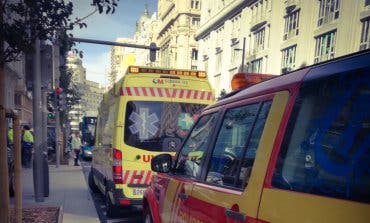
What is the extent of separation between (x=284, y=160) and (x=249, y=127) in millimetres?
490

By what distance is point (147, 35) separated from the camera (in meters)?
118

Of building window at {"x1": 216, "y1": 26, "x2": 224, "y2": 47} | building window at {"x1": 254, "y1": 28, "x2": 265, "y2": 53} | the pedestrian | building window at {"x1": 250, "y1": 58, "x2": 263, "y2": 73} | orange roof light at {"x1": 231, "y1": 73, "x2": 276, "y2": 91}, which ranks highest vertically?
building window at {"x1": 216, "y1": 26, "x2": 224, "y2": 47}

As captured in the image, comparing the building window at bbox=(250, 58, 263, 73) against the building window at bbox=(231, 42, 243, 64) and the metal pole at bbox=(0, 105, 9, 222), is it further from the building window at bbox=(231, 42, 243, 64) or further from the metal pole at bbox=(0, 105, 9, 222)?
the metal pole at bbox=(0, 105, 9, 222)

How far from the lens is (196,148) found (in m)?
3.41

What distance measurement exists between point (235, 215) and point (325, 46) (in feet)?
93.0

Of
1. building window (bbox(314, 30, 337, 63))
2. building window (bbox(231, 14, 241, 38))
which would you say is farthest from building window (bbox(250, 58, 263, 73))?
building window (bbox(314, 30, 337, 63))

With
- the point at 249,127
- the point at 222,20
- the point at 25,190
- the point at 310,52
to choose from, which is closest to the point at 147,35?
the point at 222,20

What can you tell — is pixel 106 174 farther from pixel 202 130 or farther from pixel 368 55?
pixel 368 55

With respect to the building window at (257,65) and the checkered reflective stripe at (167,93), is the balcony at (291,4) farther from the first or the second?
the checkered reflective stripe at (167,93)

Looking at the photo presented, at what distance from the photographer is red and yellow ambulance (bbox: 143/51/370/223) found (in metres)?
1.62

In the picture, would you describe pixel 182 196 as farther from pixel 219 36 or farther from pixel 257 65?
pixel 219 36

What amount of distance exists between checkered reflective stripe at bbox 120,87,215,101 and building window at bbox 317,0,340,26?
23.4 m

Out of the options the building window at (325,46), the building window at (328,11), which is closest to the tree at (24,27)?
the building window at (325,46)

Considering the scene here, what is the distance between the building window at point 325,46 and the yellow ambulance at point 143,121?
22.5m
